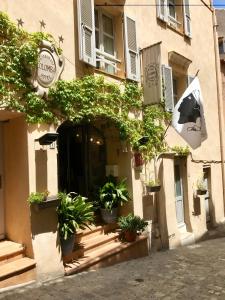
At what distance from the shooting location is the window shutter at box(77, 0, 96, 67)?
24.6 ft

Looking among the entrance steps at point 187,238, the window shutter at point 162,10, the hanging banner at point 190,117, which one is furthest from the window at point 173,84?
the entrance steps at point 187,238

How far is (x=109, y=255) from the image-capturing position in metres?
7.45

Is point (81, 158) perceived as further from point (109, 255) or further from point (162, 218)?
point (162, 218)

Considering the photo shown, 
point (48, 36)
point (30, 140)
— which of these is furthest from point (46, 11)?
point (30, 140)

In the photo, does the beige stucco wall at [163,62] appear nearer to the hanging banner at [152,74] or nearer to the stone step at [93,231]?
the hanging banner at [152,74]

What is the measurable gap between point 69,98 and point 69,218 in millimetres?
2341

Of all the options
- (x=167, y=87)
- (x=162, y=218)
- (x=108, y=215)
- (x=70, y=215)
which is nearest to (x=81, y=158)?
(x=108, y=215)

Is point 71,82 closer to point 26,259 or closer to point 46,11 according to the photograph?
point 46,11

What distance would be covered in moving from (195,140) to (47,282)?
17.7 ft

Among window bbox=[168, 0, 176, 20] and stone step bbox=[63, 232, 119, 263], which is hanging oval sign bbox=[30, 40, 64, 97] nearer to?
stone step bbox=[63, 232, 119, 263]

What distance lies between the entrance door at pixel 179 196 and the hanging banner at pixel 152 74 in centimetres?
306

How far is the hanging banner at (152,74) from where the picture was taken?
901cm

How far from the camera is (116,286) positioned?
5.90m

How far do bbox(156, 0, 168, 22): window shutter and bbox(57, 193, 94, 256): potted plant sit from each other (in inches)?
266
